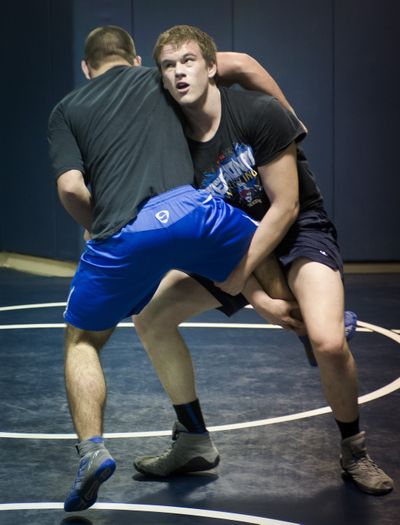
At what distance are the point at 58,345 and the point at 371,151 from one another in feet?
12.4

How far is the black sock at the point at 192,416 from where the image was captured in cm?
381

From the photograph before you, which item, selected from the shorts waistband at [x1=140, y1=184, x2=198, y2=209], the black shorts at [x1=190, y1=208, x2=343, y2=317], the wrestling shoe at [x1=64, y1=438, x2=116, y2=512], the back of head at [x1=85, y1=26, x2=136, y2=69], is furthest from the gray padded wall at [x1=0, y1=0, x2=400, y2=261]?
the wrestling shoe at [x1=64, y1=438, x2=116, y2=512]

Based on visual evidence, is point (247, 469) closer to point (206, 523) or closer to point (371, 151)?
point (206, 523)

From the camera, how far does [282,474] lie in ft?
11.9

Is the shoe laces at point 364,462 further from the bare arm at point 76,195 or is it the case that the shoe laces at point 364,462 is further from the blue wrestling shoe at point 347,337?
the bare arm at point 76,195

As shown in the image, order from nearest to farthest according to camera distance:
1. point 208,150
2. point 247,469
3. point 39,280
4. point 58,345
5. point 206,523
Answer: point 206,523 → point 208,150 → point 247,469 → point 58,345 → point 39,280

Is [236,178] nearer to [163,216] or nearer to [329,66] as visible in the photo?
[163,216]

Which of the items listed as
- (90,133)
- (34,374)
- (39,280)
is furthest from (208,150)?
(39,280)

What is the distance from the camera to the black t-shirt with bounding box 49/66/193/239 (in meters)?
3.27

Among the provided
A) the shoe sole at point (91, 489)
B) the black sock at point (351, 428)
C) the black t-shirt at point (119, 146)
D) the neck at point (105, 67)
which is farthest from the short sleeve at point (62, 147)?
the black sock at point (351, 428)

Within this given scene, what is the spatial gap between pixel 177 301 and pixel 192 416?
16.8 inches

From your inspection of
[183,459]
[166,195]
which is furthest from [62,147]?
[183,459]

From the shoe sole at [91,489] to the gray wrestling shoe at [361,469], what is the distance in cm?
87

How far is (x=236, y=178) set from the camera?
11.5ft
